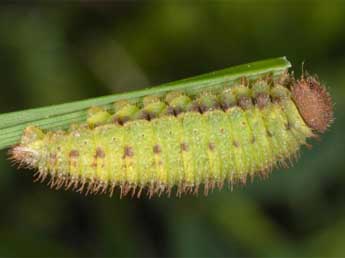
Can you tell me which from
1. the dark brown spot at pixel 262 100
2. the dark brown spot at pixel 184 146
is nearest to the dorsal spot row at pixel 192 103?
the dark brown spot at pixel 262 100

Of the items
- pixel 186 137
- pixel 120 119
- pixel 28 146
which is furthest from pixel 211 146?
pixel 28 146

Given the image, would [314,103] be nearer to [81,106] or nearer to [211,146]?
[211,146]

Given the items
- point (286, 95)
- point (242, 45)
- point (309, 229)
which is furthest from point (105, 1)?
point (309, 229)

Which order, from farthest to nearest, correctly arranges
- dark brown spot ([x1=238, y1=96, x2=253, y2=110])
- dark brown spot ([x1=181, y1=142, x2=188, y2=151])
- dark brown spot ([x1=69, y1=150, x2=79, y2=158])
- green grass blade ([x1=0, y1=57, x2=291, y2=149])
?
dark brown spot ([x1=238, y1=96, x2=253, y2=110]) < dark brown spot ([x1=181, y1=142, x2=188, y2=151]) < dark brown spot ([x1=69, y1=150, x2=79, y2=158]) < green grass blade ([x1=0, y1=57, x2=291, y2=149])

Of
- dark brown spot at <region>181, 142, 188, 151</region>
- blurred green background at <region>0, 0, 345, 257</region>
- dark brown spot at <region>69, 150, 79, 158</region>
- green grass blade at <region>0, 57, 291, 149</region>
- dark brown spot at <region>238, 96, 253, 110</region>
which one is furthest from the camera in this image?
blurred green background at <region>0, 0, 345, 257</region>

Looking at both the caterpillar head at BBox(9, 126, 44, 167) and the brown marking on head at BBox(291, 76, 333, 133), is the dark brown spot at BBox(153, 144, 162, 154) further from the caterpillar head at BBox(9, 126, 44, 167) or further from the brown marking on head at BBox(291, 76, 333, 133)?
the brown marking on head at BBox(291, 76, 333, 133)

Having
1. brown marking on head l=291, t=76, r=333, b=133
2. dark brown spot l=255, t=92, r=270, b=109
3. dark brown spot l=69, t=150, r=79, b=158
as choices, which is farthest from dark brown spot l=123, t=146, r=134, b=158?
brown marking on head l=291, t=76, r=333, b=133

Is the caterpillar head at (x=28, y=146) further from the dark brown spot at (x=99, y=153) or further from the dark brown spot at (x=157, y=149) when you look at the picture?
the dark brown spot at (x=157, y=149)
